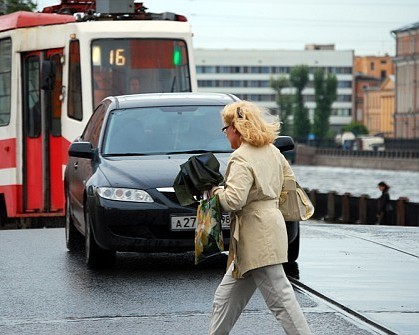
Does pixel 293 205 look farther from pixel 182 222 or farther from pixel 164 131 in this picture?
pixel 164 131

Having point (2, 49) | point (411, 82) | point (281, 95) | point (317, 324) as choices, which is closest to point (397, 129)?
point (411, 82)

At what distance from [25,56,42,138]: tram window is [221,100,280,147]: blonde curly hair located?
14203 mm

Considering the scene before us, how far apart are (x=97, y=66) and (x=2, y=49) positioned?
5.85 ft

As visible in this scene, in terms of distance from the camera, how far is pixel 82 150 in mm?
13320

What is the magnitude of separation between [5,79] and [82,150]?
927cm

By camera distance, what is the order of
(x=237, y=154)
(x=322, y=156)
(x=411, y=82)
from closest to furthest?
(x=237, y=154) < (x=411, y=82) < (x=322, y=156)

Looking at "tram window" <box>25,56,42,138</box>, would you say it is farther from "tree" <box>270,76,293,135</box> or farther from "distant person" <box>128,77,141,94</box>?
"tree" <box>270,76,293,135</box>

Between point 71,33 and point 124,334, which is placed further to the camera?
point 71,33

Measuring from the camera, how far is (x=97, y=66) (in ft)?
70.6

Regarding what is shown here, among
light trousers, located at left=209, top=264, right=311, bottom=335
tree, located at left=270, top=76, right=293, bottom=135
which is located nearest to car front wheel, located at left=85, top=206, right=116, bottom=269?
light trousers, located at left=209, top=264, right=311, bottom=335

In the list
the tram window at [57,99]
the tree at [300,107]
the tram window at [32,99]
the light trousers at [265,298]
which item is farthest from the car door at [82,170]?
the tree at [300,107]

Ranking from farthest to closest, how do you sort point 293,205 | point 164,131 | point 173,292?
point 164,131 → point 173,292 → point 293,205

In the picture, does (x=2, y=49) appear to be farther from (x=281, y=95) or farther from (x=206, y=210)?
(x=281, y=95)

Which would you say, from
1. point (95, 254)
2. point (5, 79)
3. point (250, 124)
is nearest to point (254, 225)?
point (250, 124)
